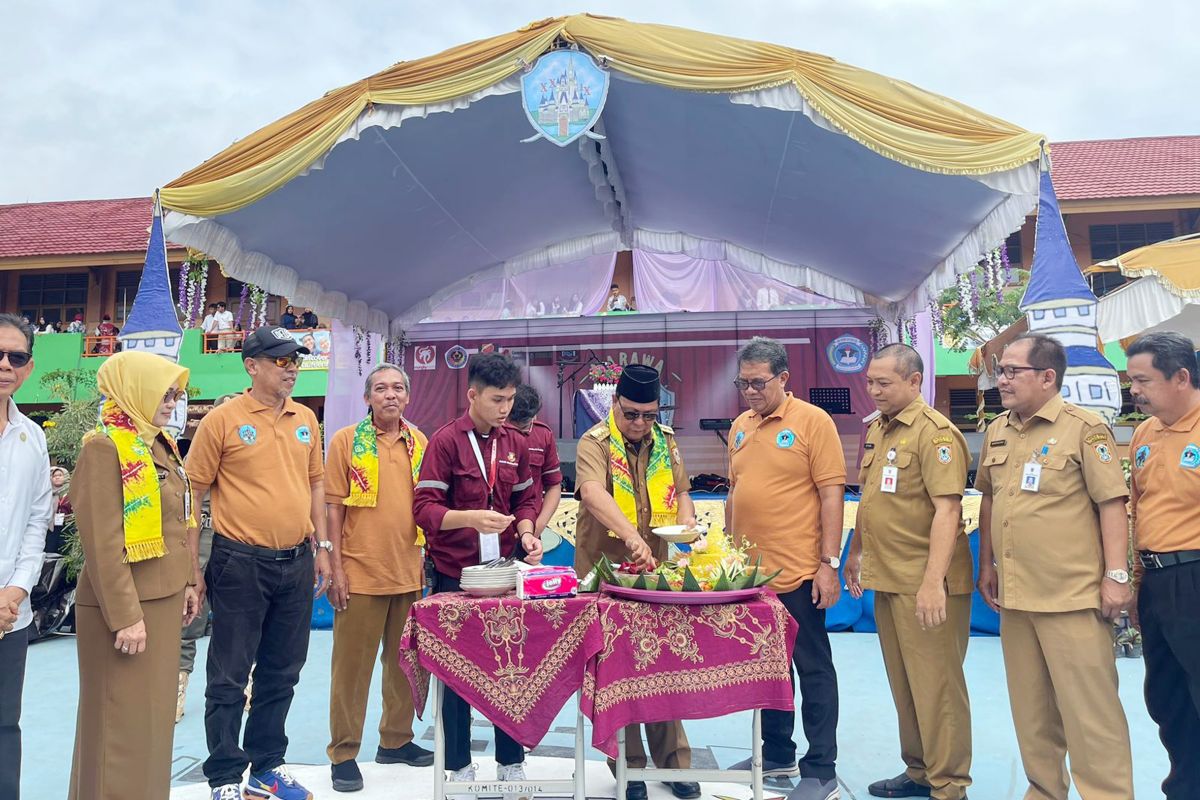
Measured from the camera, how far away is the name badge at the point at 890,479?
3.02m

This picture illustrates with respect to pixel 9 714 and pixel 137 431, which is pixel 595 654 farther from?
pixel 9 714

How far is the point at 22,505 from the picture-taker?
2.34 meters

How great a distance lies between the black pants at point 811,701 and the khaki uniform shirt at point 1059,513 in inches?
25.9

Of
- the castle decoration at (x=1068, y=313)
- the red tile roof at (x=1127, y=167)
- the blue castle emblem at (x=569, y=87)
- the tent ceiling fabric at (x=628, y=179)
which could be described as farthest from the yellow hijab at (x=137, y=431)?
the red tile roof at (x=1127, y=167)

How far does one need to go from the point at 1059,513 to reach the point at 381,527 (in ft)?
8.28

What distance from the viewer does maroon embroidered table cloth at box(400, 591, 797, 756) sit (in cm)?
240

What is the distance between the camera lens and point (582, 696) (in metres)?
2.40

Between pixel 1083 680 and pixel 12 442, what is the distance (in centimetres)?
332

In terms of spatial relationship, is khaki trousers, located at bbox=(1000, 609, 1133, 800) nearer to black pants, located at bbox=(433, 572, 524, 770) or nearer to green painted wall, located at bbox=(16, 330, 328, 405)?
black pants, located at bbox=(433, 572, 524, 770)

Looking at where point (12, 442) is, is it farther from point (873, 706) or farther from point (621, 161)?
point (621, 161)

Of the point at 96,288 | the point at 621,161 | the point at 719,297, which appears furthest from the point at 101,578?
the point at 96,288

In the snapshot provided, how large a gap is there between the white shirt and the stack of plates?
3.93 ft

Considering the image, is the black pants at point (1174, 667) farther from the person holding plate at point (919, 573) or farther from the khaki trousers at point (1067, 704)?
the person holding plate at point (919, 573)

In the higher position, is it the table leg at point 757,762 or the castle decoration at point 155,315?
the castle decoration at point 155,315
